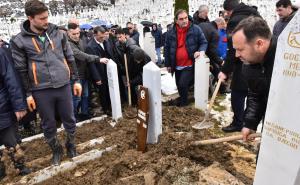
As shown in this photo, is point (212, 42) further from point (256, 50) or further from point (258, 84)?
point (256, 50)

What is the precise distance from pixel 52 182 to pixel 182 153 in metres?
1.74

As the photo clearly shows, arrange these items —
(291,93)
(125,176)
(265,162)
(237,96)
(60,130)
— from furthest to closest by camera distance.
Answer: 1. (60,130)
2. (237,96)
3. (125,176)
4. (265,162)
5. (291,93)

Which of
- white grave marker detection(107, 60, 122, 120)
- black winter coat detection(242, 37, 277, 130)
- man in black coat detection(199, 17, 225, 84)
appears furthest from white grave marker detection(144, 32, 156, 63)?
black winter coat detection(242, 37, 277, 130)

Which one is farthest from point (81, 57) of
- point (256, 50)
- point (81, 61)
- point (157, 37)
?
point (157, 37)

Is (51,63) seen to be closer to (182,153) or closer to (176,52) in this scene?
(182,153)

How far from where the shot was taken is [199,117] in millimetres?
5750

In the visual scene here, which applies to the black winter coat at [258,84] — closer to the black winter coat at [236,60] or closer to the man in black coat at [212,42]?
the black winter coat at [236,60]

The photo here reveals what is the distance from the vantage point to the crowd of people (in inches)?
112

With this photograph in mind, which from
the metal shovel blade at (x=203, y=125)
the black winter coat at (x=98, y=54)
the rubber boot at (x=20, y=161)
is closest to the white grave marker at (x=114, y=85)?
the black winter coat at (x=98, y=54)

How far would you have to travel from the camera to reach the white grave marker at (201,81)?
19.2 ft

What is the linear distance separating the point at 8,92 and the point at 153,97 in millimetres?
1890

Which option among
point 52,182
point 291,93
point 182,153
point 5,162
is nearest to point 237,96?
point 182,153

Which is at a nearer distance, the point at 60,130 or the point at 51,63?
the point at 51,63

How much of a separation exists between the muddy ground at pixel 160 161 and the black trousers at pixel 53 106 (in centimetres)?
60
